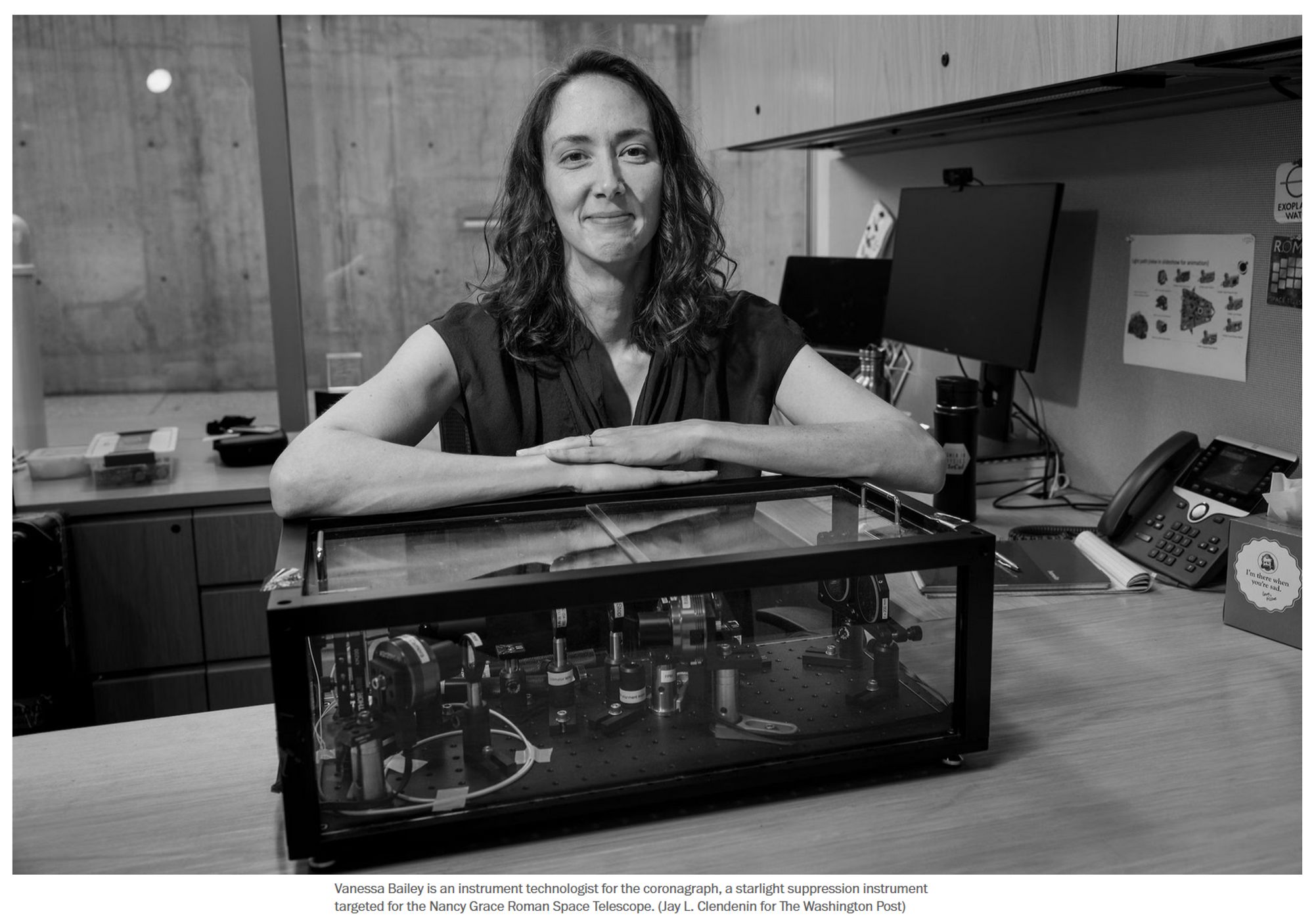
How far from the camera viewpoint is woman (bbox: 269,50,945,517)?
162 centimetres

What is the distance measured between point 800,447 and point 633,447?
8.7 inches

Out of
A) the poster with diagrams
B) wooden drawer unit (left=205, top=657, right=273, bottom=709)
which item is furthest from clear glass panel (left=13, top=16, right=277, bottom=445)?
the poster with diagrams

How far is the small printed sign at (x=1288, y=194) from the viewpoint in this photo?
1.73 meters

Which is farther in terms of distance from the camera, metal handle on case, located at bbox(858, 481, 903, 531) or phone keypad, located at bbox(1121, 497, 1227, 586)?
phone keypad, located at bbox(1121, 497, 1227, 586)

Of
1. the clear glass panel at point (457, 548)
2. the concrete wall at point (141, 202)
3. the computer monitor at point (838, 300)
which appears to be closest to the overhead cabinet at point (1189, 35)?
the clear glass panel at point (457, 548)

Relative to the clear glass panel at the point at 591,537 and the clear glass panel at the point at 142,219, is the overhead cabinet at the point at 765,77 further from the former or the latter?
the clear glass panel at the point at 591,537

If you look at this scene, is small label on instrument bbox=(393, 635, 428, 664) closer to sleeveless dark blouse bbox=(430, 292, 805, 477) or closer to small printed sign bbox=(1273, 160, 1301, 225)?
sleeveless dark blouse bbox=(430, 292, 805, 477)

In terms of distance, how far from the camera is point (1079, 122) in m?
2.23

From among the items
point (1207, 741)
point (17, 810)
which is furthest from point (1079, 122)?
point (17, 810)

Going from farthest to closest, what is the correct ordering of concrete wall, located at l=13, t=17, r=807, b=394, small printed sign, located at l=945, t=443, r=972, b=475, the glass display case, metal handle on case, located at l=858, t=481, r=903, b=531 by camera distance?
concrete wall, located at l=13, t=17, r=807, b=394 → small printed sign, located at l=945, t=443, r=972, b=475 → metal handle on case, located at l=858, t=481, r=903, b=531 → the glass display case

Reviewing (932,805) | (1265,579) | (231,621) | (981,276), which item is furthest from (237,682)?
(1265,579)

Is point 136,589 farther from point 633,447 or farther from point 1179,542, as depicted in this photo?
point 1179,542

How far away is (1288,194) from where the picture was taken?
175 cm

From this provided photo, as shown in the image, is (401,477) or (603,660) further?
(401,477)
